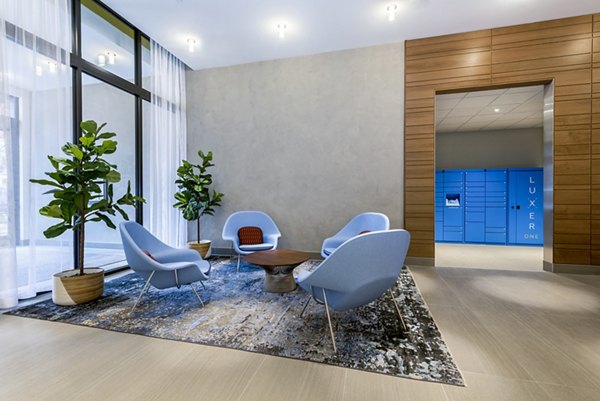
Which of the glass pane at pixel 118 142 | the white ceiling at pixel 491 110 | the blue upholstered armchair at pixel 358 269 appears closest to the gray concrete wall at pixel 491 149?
the white ceiling at pixel 491 110

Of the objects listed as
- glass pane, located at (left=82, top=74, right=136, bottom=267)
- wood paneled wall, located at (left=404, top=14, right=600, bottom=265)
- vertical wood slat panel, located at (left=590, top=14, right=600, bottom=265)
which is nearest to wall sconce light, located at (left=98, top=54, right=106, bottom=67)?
glass pane, located at (left=82, top=74, right=136, bottom=267)

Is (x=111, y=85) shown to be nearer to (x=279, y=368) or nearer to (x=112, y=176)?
(x=112, y=176)

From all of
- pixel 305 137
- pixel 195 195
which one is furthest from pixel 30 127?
pixel 305 137

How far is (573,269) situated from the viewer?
4.19 m

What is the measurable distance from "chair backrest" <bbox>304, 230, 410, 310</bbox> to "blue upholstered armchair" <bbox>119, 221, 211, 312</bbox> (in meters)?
1.43

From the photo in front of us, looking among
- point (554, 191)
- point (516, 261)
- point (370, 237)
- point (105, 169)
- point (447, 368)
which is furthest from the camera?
point (516, 261)

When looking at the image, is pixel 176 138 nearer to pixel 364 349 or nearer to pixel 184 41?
pixel 184 41

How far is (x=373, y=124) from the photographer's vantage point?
191 inches

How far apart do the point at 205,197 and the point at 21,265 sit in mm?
2658

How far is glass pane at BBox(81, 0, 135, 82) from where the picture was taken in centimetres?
388

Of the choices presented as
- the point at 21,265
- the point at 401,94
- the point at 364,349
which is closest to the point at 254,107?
the point at 401,94

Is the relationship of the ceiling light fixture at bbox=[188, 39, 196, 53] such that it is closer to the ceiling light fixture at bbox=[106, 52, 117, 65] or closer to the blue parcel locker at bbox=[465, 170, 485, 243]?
the ceiling light fixture at bbox=[106, 52, 117, 65]

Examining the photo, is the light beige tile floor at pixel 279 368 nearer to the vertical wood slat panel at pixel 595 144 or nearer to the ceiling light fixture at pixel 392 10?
the vertical wood slat panel at pixel 595 144

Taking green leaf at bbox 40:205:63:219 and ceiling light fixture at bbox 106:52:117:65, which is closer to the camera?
green leaf at bbox 40:205:63:219
